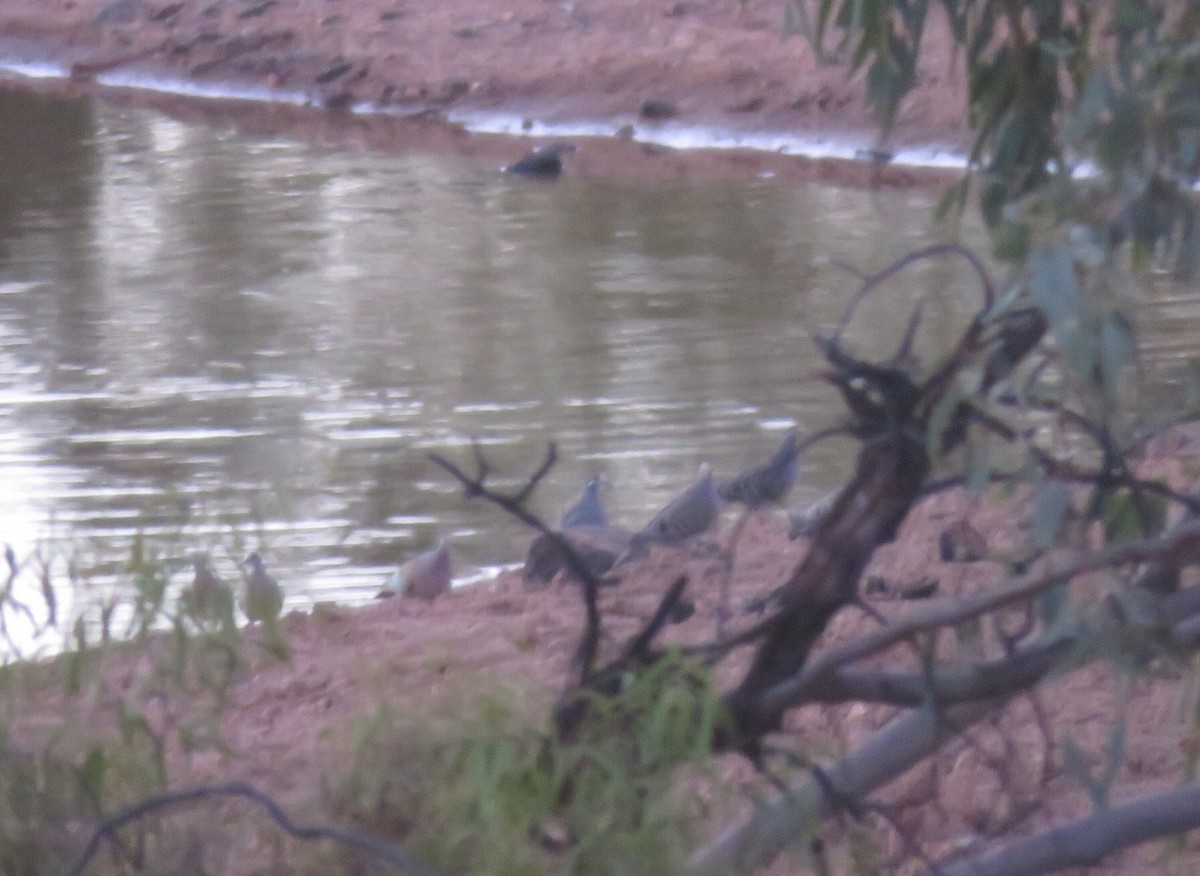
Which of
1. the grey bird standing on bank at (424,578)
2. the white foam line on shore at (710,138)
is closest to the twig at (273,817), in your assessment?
the grey bird standing on bank at (424,578)

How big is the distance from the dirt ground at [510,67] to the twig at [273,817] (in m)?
9.92

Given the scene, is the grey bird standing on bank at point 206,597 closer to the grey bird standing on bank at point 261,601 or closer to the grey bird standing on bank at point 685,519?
the grey bird standing on bank at point 261,601

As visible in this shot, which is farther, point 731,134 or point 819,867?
point 731,134

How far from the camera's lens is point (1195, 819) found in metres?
2.60

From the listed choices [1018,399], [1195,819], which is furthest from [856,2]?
[1195,819]

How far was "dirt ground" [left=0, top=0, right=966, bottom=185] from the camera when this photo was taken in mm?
13500

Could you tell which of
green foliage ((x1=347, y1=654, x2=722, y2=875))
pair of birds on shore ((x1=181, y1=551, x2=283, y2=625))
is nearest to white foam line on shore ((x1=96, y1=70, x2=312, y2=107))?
pair of birds on shore ((x1=181, y1=551, x2=283, y2=625))

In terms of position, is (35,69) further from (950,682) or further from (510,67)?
(950,682)

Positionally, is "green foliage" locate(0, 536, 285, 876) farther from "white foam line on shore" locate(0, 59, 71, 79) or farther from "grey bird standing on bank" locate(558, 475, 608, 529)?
"white foam line on shore" locate(0, 59, 71, 79)

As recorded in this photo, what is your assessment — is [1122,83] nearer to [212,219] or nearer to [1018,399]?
[1018,399]

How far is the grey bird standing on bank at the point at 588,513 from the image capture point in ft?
18.4

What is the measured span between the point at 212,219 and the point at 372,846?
30.2ft

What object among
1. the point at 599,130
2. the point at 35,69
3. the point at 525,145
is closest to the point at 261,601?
the point at 525,145

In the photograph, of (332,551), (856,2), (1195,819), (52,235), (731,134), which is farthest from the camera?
(731,134)
